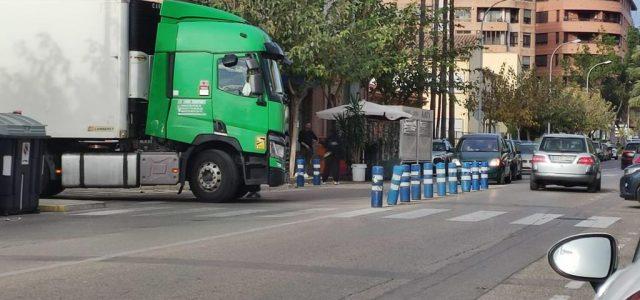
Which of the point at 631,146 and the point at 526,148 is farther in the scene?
the point at 631,146

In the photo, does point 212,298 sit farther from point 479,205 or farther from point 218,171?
point 479,205

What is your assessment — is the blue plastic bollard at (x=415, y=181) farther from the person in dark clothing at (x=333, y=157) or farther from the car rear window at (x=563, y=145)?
the person in dark clothing at (x=333, y=157)

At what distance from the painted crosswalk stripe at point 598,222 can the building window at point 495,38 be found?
9993cm

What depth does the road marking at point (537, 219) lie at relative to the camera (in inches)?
627

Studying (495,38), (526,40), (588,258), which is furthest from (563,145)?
(526,40)

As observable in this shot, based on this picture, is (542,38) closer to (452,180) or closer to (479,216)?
(452,180)

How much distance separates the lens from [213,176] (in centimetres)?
1916

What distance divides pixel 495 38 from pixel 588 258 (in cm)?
11501

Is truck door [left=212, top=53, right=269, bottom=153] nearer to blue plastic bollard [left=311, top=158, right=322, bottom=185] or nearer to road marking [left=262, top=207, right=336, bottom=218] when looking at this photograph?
road marking [left=262, top=207, right=336, bottom=218]

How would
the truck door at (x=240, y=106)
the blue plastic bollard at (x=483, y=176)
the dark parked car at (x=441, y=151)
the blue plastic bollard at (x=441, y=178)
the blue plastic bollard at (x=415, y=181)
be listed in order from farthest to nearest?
1. the dark parked car at (x=441, y=151)
2. the blue plastic bollard at (x=483, y=176)
3. the blue plastic bollard at (x=441, y=178)
4. the blue plastic bollard at (x=415, y=181)
5. the truck door at (x=240, y=106)

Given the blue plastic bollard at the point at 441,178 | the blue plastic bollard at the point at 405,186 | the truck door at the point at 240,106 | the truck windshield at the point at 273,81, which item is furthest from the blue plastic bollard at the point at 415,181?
the truck door at the point at 240,106

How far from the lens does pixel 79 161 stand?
19.0 m

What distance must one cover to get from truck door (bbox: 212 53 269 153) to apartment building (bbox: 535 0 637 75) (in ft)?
340

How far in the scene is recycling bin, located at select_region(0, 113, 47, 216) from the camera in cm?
1600
